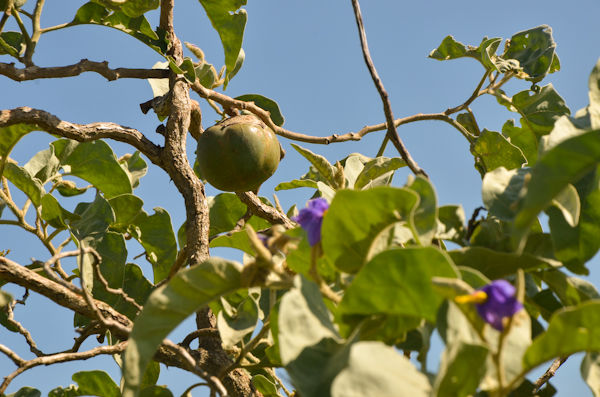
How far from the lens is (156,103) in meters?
2.37

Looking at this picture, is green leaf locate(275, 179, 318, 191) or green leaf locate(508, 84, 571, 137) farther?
green leaf locate(275, 179, 318, 191)

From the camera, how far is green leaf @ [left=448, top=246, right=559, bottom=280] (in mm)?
1098

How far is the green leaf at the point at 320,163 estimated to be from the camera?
1941mm

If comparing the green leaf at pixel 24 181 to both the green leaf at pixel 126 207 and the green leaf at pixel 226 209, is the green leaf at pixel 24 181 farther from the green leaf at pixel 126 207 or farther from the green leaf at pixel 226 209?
the green leaf at pixel 226 209

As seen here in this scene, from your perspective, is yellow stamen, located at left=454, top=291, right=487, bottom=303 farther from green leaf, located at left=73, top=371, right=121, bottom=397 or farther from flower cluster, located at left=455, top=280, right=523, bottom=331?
green leaf, located at left=73, top=371, right=121, bottom=397

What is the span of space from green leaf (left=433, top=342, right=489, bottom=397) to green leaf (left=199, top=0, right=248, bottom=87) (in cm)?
178

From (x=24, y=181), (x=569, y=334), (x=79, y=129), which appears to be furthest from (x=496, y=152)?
(x=24, y=181)

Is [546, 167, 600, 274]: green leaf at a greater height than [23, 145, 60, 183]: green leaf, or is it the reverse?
[23, 145, 60, 183]: green leaf

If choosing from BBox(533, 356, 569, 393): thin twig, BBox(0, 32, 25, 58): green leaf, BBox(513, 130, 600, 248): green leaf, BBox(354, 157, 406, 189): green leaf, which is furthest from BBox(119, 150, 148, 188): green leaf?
BBox(513, 130, 600, 248): green leaf

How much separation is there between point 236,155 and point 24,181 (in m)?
0.68

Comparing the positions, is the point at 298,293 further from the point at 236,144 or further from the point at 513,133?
the point at 513,133

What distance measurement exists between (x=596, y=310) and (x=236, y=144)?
4.81ft

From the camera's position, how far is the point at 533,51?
2383 millimetres

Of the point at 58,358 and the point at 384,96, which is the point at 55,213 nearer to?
the point at 58,358
